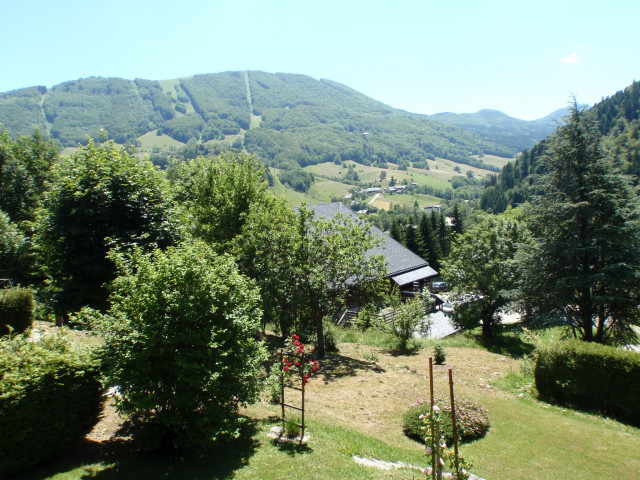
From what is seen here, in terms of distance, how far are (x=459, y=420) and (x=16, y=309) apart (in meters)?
17.1

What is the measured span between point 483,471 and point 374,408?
371 cm

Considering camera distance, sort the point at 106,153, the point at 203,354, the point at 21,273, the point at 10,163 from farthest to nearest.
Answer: the point at 10,163 → the point at 21,273 → the point at 106,153 → the point at 203,354

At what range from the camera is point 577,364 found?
11.4 metres

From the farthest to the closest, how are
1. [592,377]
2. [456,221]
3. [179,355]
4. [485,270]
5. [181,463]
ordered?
[456,221]
[485,270]
[592,377]
[181,463]
[179,355]

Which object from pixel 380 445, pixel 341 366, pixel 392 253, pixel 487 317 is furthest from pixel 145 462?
pixel 392 253

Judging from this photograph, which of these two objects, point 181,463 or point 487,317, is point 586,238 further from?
point 181,463

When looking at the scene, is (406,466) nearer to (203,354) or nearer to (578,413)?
(203,354)

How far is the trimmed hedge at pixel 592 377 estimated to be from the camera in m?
10.5

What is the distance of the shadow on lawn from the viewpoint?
21.3 ft

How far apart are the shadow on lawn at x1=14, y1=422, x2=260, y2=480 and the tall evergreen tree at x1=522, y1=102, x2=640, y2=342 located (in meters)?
14.7

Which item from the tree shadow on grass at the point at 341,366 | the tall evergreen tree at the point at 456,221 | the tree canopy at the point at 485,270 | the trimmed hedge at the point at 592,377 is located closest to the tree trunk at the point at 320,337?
the tree shadow on grass at the point at 341,366


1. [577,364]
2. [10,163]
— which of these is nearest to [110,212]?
[577,364]

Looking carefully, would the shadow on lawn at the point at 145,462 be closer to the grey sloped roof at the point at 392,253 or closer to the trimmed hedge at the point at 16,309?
the trimmed hedge at the point at 16,309

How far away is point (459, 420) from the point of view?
365 inches
